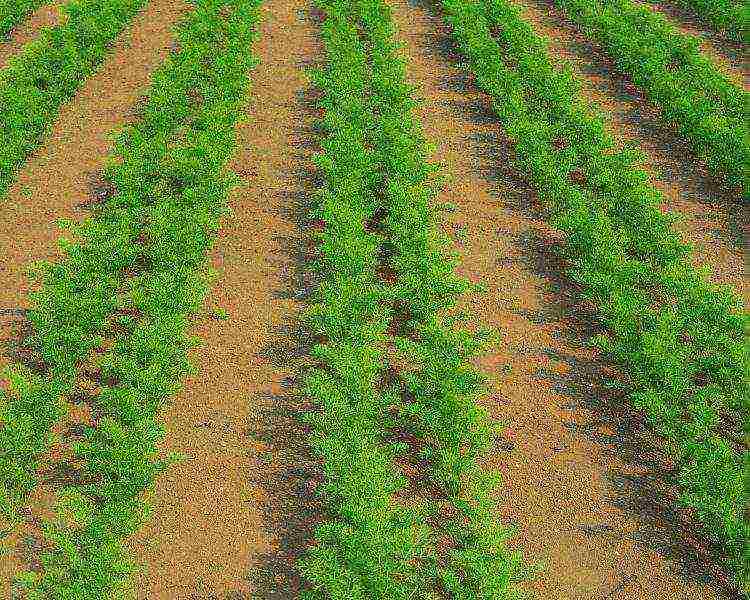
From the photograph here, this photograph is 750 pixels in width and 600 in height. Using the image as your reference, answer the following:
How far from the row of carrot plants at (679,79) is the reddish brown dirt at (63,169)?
6.72 m

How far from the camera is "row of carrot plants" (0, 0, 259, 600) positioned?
6.05 metres

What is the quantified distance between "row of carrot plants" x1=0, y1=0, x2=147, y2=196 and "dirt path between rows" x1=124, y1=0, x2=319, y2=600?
2.65 metres

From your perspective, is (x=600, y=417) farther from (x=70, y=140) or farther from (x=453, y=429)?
(x=70, y=140)

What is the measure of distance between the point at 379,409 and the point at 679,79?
7.08 meters

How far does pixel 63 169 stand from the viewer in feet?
32.3

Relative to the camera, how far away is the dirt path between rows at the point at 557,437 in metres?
6.07

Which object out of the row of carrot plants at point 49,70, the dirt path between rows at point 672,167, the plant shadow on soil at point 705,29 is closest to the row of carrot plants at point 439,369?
the dirt path between rows at point 672,167

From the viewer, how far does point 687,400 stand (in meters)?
6.95

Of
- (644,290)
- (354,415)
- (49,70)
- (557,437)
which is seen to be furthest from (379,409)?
(49,70)

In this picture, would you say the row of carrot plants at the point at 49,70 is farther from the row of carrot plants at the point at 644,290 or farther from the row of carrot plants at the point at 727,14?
the row of carrot plants at the point at 727,14

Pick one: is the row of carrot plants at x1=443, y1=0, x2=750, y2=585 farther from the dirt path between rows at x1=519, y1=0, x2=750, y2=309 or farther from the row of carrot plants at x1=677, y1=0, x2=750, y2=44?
the row of carrot plants at x1=677, y1=0, x2=750, y2=44

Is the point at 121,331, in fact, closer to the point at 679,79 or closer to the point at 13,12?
the point at 13,12

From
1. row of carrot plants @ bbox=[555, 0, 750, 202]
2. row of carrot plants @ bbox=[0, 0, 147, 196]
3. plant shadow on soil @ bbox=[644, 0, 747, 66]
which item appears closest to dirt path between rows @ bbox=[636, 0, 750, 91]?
plant shadow on soil @ bbox=[644, 0, 747, 66]

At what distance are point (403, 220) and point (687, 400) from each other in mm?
3389
